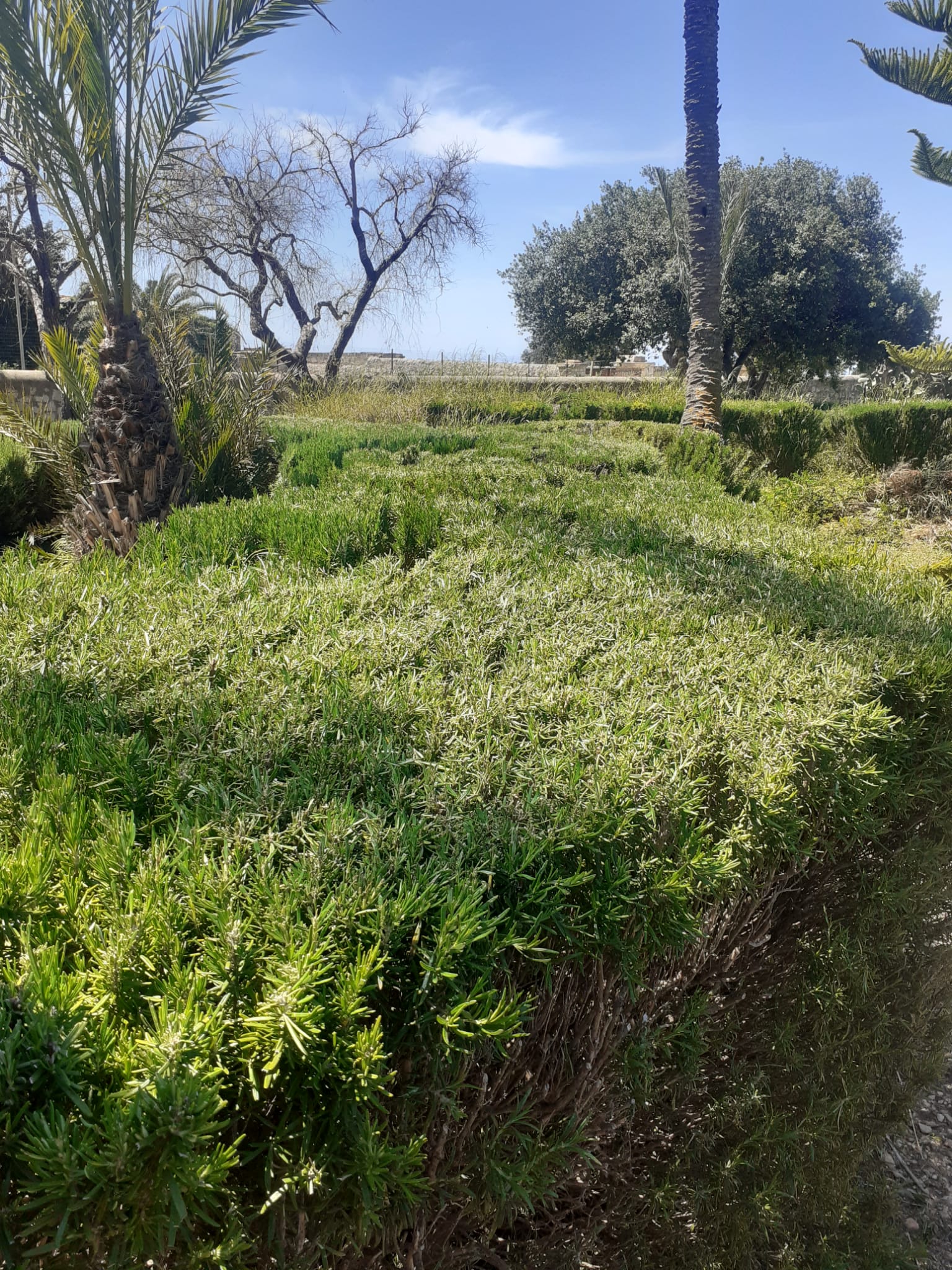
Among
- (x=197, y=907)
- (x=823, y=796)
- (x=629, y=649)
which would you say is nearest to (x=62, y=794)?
(x=197, y=907)

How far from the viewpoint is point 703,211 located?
1000 cm

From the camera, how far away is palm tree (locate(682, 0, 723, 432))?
973 centimetres

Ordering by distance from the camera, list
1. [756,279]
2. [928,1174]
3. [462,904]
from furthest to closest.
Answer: [756,279] → [928,1174] → [462,904]

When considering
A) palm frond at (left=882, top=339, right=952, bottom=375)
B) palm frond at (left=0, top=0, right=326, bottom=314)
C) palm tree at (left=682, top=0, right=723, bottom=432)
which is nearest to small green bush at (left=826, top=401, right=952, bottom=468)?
palm frond at (left=882, top=339, right=952, bottom=375)

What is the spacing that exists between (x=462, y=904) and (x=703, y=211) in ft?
35.7

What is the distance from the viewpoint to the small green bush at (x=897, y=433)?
1265 cm

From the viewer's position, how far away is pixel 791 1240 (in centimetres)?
217

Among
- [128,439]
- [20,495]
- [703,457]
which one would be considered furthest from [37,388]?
[703,457]

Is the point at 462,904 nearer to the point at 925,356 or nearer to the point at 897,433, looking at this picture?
the point at 897,433

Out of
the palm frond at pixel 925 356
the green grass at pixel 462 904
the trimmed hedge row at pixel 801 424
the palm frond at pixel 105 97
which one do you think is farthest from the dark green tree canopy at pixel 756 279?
the green grass at pixel 462 904

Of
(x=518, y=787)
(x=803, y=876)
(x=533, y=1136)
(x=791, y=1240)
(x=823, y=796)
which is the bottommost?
(x=791, y=1240)

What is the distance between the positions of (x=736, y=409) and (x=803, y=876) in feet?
43.6

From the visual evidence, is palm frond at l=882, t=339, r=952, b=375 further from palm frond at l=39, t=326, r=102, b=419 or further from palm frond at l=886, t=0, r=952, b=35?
palm frond at l=39, t=326, r=102, b=419

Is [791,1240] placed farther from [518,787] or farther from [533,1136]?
[518,787]
